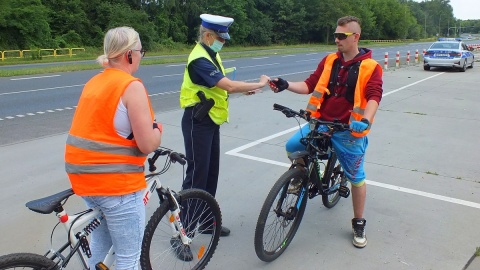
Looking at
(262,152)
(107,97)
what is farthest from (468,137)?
(107,97)

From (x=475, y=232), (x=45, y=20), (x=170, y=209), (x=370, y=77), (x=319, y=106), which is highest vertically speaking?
(x=45, y=20)

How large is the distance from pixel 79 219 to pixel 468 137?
7113 millimetres

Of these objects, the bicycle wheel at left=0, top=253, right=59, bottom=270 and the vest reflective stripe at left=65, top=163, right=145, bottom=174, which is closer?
the bicycle wheel at left=0, top=253, right=59, bottom=270

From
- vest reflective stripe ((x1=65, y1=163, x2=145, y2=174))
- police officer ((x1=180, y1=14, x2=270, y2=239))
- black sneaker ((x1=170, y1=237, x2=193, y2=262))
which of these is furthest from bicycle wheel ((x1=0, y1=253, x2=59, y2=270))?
police officer ((x1=180, y1=14, x2=270, y2=239))

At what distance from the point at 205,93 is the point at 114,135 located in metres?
1.28

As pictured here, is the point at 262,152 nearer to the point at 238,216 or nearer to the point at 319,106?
the point at 238,216

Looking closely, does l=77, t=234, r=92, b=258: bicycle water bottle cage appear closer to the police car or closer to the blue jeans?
the blue jeans

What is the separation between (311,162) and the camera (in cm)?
367

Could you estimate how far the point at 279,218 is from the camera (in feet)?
11.6

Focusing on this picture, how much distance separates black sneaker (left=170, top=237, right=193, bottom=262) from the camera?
3.15 metres

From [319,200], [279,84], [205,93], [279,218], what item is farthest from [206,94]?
[319,200]

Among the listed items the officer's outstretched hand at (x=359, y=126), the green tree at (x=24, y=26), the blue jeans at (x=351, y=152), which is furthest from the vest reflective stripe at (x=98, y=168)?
the green tree at (x=24, y=26)

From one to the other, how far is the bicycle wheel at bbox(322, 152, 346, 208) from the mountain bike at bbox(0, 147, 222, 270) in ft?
4.02

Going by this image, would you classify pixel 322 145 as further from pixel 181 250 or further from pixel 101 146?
pixel 101 146
